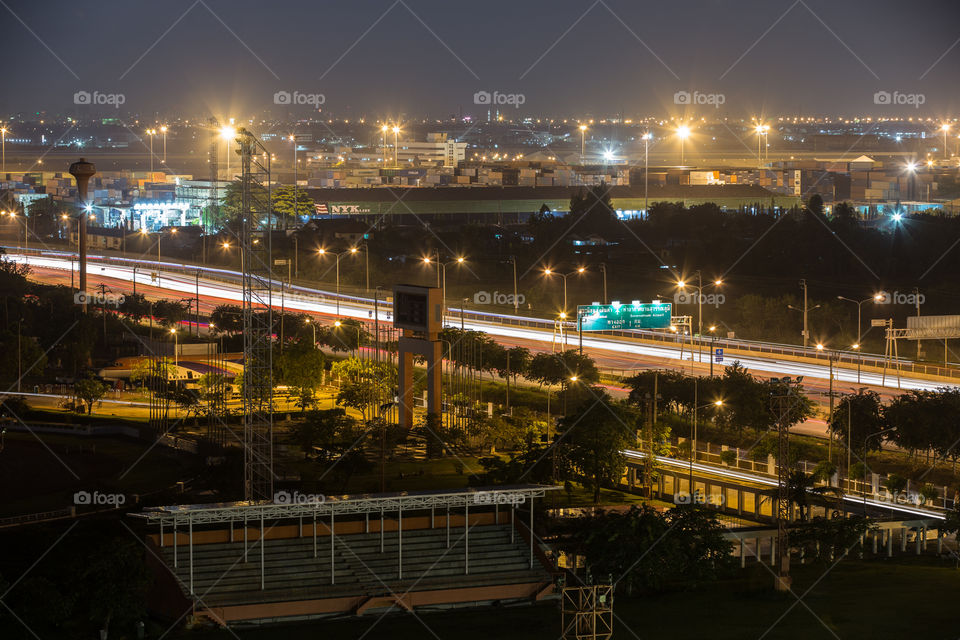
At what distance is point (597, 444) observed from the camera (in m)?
27.4

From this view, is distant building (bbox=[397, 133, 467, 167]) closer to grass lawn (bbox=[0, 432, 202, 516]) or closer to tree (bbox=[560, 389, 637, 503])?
grass lawn (bbox=[0, 432, 202, 516])

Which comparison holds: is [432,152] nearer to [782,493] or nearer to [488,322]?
[488,322]

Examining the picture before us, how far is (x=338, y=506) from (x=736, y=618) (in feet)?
21.1

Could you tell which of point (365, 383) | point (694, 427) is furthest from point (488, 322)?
point (694, 427)

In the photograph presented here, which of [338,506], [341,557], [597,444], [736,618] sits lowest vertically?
[736,618]

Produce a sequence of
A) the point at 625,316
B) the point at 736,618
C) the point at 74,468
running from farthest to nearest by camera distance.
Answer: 1. the point at 625,316
2. the point at 74,468
3. the point at 736,618

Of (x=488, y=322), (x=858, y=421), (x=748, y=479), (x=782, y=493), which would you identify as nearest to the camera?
(x=782, y=493)

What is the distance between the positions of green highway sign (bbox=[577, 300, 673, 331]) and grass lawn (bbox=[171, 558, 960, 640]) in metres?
20.6

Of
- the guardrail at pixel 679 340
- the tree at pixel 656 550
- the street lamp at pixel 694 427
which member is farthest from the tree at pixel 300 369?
the tree at pixel 656 550

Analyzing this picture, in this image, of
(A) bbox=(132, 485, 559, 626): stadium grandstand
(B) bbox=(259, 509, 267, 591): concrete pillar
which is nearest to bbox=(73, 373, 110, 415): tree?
(A) bbox=(132, 485, 559, 626): stadium grandstand

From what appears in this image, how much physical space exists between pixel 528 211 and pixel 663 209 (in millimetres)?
18351

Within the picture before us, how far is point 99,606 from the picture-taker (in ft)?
60.6

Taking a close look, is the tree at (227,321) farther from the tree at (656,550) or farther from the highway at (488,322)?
the tree at (656,550)

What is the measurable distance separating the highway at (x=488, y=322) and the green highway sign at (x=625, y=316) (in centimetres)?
106
